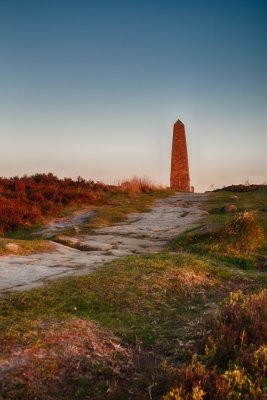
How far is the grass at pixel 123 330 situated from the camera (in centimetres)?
348

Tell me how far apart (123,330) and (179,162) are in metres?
32.1

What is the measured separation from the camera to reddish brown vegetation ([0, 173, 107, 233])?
53.1 feet

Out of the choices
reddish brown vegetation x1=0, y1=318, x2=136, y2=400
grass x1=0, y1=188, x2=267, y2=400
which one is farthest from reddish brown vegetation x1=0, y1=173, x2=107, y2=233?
reddish brown vegetation x1=0, y1=318, x2=136, y2=400

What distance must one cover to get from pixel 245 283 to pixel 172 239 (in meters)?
4.91

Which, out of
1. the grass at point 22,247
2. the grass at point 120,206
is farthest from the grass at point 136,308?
the grass at point 120,206

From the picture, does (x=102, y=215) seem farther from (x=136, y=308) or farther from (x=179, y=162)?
(x=179, y=162)

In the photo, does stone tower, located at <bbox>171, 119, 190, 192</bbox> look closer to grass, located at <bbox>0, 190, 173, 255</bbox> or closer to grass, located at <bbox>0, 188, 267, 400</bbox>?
grass, located at <bbox>0, 190, 173, 255</bbox>

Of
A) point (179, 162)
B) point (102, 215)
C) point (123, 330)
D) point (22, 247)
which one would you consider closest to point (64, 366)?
point (123, 330)

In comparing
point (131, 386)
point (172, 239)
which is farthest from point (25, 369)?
point (172, 239)

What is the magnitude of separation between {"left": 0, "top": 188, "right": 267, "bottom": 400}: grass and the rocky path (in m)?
0.74

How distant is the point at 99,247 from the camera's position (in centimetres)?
1101

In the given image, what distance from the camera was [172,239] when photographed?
40.2 ft

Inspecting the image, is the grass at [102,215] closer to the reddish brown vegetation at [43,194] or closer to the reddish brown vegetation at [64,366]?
the reddish brown vegetation at [43,194]

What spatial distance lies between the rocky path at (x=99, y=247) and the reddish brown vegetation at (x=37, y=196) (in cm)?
345
